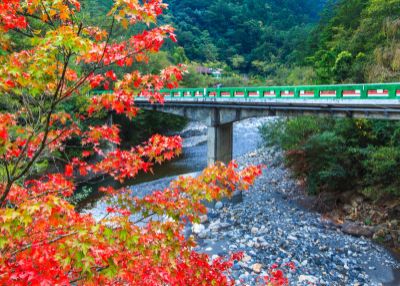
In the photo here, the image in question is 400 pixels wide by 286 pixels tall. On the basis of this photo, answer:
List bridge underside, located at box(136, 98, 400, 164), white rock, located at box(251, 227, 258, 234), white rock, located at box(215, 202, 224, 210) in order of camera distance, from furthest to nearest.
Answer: white rock, located at box(215, 202, 224, 210) < white rock, located at box(251, 227, 258, 234) < bridge underside, located at box(136, 98, 400, 164)

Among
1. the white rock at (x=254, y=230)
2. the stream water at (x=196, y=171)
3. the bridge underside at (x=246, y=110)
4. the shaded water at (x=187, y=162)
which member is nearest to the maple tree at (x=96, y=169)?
the stream water at (x=196, y=171)

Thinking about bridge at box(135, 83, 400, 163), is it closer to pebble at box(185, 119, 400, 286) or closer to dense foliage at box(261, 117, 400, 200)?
dense foliage at box(261, 117, 400, 200)

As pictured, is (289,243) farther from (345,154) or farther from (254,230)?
(345,154)

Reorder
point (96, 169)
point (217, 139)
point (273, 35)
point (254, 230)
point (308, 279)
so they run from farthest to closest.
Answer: point (273, 35), point (217, 139), point (254, 230), point (308, 279), point (96, 169)

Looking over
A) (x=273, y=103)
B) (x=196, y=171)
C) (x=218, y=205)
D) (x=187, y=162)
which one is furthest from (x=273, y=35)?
(x=218, y=205)

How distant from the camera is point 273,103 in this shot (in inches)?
564

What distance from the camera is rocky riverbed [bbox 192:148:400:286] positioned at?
378 inches

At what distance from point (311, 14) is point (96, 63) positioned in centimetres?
9188

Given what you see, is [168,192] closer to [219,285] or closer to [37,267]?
[37,267]

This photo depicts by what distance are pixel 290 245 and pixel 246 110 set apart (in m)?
7.26

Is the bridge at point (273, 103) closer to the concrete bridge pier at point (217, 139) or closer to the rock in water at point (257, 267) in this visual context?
the concrete bridge pier at point (217, 139)

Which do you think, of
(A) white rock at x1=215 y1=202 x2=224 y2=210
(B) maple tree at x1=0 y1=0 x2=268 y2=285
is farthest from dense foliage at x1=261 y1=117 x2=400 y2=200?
(B) maple tree at x1=0 y1=0 x2=268 y2=285

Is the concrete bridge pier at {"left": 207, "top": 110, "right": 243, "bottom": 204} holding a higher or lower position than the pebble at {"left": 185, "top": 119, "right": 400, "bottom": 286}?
higher

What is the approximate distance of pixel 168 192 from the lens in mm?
3812
